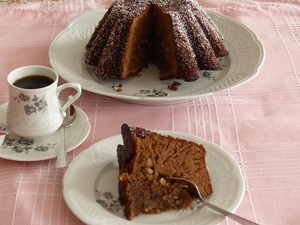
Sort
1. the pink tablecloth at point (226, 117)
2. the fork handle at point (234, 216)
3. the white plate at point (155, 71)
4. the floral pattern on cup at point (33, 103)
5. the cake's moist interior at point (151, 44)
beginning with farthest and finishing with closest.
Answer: the cake's moist interior at point (151, 44)
the white plate at point (155, 71)
the floral pattern on cup at point (33, 103)
the pink tablecloth at point (226, 117)
the fork handle at point (234, 216)

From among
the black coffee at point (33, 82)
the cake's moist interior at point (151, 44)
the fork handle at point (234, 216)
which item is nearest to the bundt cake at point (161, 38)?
the cake's moist interior at point (151, 44)

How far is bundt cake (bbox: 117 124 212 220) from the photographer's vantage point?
106 centimetres

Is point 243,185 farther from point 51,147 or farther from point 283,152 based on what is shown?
point 51,147

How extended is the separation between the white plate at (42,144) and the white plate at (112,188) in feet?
0.25

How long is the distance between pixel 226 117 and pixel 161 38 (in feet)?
1.29

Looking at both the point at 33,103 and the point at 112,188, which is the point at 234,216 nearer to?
the point at 112,188

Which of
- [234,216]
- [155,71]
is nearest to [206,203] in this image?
[234,216]

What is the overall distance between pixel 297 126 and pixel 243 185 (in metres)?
0.35

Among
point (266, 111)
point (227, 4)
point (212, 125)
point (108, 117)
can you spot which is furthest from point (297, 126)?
point (227, 4)

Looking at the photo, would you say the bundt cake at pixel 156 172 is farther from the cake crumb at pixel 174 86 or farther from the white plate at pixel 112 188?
the cake crumb at pixel 174 86

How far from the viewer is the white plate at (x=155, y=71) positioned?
146 centimetres

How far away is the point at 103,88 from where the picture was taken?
1493mm

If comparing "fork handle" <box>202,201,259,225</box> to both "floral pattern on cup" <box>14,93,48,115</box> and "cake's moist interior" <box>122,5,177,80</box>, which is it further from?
"cake's moist interior" <box>122,5,177,80</box>

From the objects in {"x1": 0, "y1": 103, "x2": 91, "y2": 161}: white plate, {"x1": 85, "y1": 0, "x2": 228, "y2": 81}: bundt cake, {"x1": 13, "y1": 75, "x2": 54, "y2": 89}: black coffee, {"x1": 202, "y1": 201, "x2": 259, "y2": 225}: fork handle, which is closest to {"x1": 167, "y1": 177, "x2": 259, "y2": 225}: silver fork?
{"x1": 202, "y1": 201, "x2": 259, "y2": 225}: fork handle
